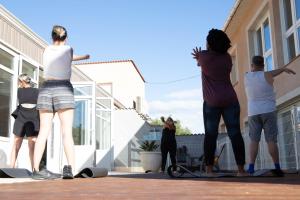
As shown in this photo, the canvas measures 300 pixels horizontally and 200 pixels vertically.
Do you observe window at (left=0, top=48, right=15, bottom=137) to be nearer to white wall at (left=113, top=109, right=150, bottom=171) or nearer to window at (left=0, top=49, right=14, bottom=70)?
window at (left=0, top=49, right=14, bottom=70)

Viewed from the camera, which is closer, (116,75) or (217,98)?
(217,98)

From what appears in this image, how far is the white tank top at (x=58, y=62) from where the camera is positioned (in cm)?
390

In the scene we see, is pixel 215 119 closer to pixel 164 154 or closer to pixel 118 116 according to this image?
pixel 164 154

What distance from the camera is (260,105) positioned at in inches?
172

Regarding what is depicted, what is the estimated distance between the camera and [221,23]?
461 inches

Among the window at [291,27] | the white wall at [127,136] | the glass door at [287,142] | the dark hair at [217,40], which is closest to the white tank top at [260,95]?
the dark hair at [217,40]

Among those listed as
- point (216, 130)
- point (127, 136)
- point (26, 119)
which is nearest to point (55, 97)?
point (26, 119)

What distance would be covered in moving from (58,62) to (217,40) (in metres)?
1.61

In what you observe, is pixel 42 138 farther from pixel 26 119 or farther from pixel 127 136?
pixel 127 136

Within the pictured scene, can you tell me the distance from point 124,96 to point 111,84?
1136 mm

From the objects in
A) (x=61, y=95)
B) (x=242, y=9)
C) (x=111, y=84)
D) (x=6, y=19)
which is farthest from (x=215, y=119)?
(x=111, y=84)

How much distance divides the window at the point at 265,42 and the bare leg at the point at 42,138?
5882mm

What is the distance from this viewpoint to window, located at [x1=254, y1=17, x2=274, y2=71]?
8791 mm

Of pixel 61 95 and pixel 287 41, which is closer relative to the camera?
pixel 61 95
